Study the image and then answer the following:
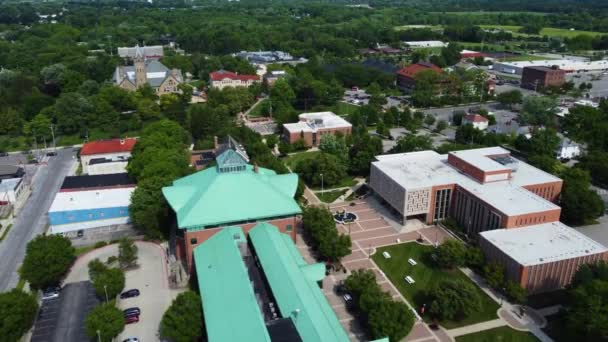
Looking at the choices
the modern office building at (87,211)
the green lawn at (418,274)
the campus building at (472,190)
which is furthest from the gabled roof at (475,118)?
the modern office building at (87,211)

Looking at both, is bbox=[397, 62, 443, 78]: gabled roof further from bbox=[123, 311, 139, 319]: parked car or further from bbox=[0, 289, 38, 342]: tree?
bbox=[0, 289, 38, 342]: tree

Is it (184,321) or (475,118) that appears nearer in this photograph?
(184,321)

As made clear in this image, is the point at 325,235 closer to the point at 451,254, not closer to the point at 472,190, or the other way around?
the point at 451,254

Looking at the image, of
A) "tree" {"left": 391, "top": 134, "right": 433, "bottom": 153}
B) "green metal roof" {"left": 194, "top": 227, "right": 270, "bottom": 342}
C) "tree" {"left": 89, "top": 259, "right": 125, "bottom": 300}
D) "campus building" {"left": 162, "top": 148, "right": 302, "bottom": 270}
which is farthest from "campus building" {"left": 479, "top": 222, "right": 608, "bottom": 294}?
"tree" {"left": 89, "top": 259, "right": 125, "bottom": 300}

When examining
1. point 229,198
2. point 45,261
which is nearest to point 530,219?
point 229,198

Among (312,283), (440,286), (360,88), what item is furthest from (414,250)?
(360,88)

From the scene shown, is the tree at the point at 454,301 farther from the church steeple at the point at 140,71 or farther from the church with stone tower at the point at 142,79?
the church steeple at the point at 140,71
